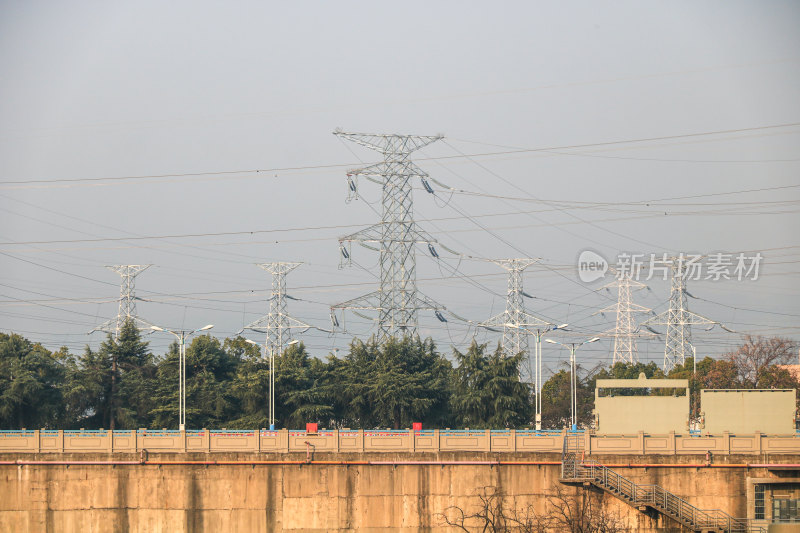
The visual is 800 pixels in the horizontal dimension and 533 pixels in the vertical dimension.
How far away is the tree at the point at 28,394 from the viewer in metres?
82.8

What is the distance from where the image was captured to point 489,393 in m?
82.0

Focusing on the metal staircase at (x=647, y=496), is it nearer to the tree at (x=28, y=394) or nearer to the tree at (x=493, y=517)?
the tree at (x=493, y=517)

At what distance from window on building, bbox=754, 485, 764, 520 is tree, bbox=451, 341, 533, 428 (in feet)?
108

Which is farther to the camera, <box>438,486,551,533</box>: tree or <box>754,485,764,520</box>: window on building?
<box>438,486,551,533</box>: tree

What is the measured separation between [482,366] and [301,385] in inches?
635

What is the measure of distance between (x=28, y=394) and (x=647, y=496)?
56291 mm

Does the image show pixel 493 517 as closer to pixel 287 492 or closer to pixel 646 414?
pixel 287 492

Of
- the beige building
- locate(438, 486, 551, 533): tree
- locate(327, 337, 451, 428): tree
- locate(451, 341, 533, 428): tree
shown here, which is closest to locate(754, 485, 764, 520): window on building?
the beige building

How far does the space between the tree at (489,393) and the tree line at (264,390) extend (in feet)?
0.32

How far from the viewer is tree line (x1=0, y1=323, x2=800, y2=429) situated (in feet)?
273

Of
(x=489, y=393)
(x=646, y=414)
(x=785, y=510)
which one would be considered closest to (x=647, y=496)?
(x=646, y=414)

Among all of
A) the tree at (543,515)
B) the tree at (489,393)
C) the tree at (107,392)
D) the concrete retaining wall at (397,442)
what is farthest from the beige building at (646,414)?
the tree at (107,392)

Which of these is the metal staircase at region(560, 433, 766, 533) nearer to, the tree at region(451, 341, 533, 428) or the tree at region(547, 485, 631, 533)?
the tree at region(547, 485, 631, 533)

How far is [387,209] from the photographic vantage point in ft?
315
